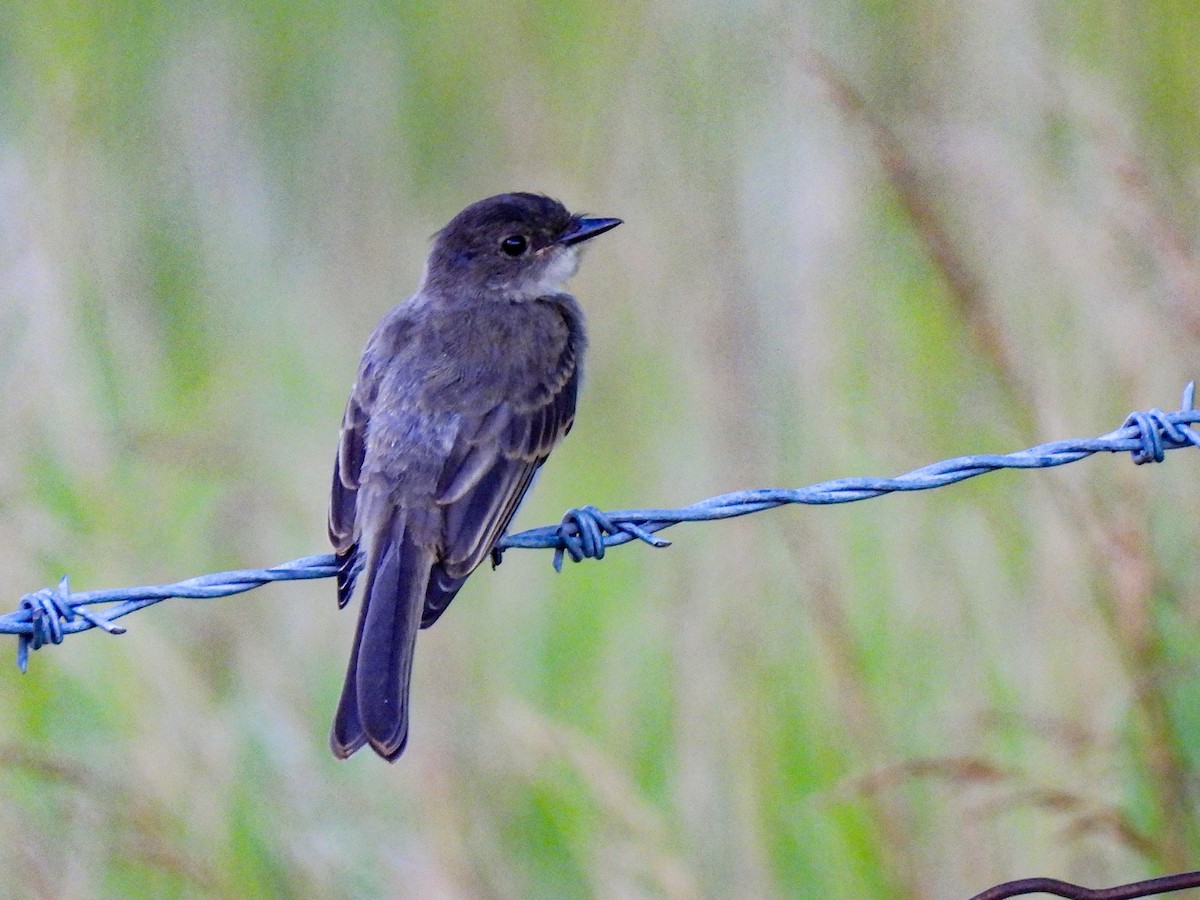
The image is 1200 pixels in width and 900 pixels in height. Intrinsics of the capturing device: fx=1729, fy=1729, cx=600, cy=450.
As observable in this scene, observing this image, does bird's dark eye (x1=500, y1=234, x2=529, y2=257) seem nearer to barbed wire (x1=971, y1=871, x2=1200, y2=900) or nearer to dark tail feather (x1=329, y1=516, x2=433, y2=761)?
dark tail feather (x1=329, y1=516, x2=433, y2=761)

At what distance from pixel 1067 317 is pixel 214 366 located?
11.7 feet

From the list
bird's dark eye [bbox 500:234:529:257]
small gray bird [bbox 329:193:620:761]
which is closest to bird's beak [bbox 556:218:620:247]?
small gray bird [bbox 329:193:620:761]

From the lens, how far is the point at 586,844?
211 inches

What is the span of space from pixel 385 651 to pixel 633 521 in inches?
30.6

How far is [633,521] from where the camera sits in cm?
435

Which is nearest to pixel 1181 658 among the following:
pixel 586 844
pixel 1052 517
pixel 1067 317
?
pixel 1052 517

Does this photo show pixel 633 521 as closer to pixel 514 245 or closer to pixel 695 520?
pixel 695 520

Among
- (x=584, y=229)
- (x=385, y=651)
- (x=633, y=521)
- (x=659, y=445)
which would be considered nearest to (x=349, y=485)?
(x=385, y=651)

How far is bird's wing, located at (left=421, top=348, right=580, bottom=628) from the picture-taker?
4.86m

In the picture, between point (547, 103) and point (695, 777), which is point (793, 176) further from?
point (695, 777)

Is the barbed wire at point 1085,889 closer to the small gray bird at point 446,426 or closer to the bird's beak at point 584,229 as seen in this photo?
the small gray bird at point 446,426

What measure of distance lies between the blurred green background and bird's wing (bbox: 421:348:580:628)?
2.36ft

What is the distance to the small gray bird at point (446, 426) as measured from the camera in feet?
15.3

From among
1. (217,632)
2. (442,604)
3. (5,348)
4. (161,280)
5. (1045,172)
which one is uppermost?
(161,280)
